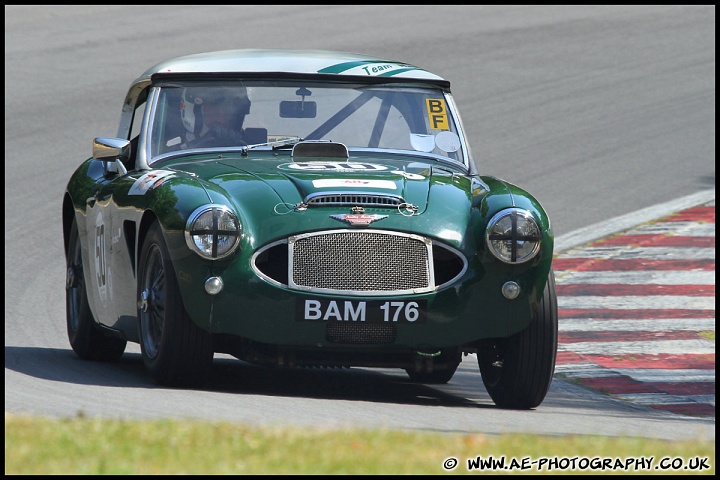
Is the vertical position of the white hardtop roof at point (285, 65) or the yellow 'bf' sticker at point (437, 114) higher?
the white hardtop roof at point (285, 65)

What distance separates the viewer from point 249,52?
8125 mm

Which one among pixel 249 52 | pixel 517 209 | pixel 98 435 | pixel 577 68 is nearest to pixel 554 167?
pixel 577 68

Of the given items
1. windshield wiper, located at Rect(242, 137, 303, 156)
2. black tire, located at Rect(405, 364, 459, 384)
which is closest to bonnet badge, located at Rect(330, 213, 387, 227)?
windshield wiper, located at Rect(242, 137, 303, 156)

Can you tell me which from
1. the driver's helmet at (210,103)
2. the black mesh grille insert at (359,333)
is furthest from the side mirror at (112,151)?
the black mesh grille insert at (359,333)

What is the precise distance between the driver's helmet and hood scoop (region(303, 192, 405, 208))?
1.32 m

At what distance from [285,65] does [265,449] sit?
12.1 feet

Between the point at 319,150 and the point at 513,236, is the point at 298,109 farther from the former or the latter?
the point at 513,236

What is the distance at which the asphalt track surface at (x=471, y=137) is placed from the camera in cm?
636

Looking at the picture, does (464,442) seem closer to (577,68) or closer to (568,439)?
(568,439)

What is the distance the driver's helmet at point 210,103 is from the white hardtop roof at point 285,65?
0.12 metres

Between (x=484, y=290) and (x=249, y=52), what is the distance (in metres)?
2.41

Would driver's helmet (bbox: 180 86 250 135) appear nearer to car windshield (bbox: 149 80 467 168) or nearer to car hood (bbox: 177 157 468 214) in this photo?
car windshield (bbox: 149 80 467 168)

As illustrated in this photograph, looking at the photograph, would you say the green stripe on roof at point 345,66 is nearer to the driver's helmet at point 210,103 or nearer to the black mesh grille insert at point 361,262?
the driver's helmet at point 210,103

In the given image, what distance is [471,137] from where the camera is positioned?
16625 mm
